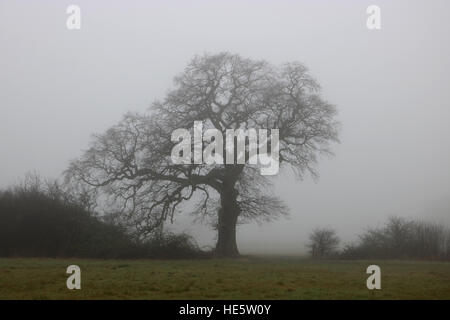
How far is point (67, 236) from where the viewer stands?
97.5 feet

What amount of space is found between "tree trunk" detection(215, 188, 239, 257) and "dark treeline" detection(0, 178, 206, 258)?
1831mm

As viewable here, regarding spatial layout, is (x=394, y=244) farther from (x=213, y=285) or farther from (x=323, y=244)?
(x=213, y=285)

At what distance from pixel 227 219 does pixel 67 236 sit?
30.9ft

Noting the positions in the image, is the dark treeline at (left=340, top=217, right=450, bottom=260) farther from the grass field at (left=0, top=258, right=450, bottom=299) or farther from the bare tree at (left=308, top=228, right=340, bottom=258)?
the grass field at (left=0, top=258, right=450, bottom=299)

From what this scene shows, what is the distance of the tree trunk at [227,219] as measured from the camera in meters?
30.8

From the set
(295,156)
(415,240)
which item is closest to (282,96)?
(295,156)

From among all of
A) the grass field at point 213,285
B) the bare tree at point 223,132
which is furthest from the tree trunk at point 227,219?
the grass field at point 213,285

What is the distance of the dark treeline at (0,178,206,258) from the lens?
93.8 ft

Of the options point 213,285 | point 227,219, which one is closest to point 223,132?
point 227,219

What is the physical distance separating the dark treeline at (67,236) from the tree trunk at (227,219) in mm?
1831

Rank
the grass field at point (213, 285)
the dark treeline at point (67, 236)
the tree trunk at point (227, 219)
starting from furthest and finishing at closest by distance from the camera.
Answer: the tree trunk at point (227, 219)
the dark treeline at point (67, 236)
the grass field at point (213, 285)

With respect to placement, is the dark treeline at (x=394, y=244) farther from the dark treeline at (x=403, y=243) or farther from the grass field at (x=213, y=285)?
the grass field at (x=213, y=285)

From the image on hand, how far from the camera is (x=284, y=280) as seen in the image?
15.9 m
